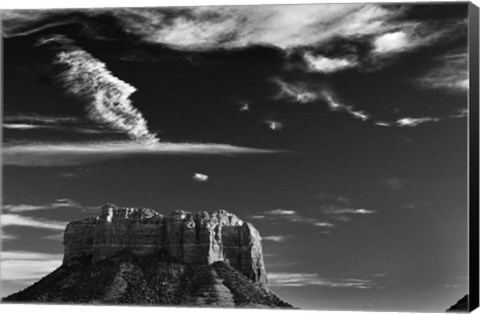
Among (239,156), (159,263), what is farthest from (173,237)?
(239,156)

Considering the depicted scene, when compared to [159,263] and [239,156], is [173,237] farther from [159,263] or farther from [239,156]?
[239,156]

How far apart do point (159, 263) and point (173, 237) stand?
0.67 m

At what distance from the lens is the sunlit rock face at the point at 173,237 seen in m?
31.5

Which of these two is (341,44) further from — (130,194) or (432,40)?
(130,194)

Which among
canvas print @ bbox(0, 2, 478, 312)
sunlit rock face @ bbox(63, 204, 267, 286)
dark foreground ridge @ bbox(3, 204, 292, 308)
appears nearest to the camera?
canvas print @ bbox(0, 2, 478, 312)

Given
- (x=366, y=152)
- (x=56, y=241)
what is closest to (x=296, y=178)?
(x=366, y=152)

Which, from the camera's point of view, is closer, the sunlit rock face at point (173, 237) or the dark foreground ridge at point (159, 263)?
the dark foreground ridge at point (159, 263)

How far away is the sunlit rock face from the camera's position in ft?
103

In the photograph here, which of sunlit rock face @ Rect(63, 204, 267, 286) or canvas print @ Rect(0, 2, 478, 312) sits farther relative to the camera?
sunlit rock face @ Rect(63, 204, 267, 286)

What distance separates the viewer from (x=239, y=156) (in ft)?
102

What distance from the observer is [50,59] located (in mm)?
31906

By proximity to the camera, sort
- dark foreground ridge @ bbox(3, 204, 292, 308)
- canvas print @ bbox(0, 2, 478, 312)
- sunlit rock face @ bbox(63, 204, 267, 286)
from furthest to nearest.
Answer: sunlit rock face @ bbox(63, 204, 267, 286) → dark foreground ridge @ bbox(3, 204, 292, 308) → canvas print @ bbox(0, 2, 478, 312)

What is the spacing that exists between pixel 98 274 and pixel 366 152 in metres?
6.92

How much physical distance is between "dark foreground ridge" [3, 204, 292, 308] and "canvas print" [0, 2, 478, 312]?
0.05 meters
